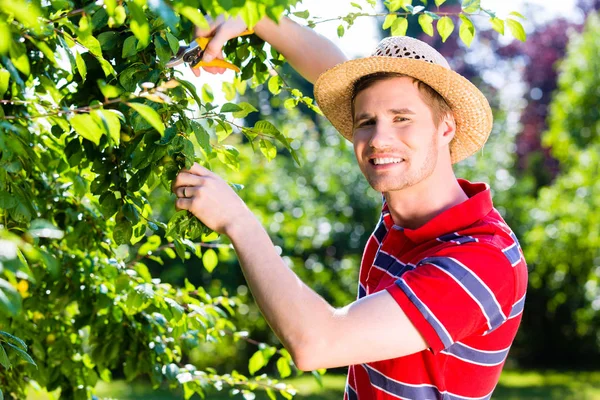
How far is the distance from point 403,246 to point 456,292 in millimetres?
412

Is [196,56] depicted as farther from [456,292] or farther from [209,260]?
[456,292]

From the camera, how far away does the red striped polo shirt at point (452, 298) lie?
1.73 m

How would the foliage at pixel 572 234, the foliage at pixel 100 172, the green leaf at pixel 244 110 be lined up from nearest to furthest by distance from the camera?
the foliage at pixel 100 172 < the green leaf at pixel 244 110 < the foliage at pixel 572 234

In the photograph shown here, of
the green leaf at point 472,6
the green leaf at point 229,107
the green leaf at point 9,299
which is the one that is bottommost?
the green leaf at point 9,299

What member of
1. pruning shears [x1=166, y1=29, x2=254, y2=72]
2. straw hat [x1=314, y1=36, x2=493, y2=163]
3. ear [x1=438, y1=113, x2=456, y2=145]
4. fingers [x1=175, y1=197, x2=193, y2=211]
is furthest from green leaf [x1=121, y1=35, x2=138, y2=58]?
ear [x1=438, y1=113, x2=456, y2=145]

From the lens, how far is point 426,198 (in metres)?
2.13

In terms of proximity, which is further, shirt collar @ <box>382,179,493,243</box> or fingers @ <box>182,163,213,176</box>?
shirt collar @ <box>382,179,493,243</box>

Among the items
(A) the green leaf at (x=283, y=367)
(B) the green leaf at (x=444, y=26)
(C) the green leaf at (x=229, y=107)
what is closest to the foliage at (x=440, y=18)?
(B) the green leaf at (x=444, y=26)

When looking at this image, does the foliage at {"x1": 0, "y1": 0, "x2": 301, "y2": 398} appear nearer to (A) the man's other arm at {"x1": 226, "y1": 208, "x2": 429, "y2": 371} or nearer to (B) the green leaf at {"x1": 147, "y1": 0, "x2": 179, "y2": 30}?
(B) the green leaf at {"x1": 147, "y1": 0, "x2": 179, "y2": 30}

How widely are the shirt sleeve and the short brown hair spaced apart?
1.46 ft

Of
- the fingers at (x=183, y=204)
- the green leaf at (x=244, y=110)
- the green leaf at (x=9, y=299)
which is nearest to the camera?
the green leaf at (x=9, y=299)

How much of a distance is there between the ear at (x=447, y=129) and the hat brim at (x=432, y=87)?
0.03 meters

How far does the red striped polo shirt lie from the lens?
5.67ft

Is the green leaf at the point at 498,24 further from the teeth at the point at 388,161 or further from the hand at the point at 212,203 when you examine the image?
the hand at the point at 212,203
